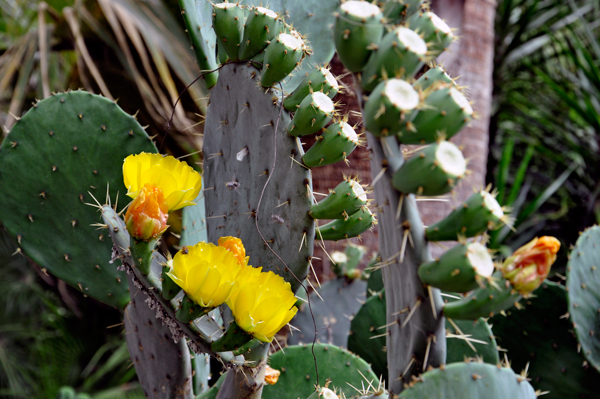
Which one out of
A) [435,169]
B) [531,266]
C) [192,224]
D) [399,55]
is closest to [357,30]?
[399,55]

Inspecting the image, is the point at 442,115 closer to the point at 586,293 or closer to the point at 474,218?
the point at 474,218

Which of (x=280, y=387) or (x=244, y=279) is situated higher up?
(x=244, y=279)

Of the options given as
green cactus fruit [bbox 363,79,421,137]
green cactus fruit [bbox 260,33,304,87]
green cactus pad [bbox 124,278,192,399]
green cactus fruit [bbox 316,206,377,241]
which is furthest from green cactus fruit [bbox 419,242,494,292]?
green cactus pad [bbox 124,278,192,399]

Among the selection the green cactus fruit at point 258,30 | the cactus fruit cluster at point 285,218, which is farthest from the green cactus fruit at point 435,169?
the green cactus fruit at point 258,30

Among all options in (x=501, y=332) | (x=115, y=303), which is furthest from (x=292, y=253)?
(x=501, y=332)

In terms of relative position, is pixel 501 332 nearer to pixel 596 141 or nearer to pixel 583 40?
pixel 596 141

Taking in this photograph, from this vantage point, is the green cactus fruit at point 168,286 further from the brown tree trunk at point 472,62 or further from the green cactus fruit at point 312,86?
the brown tree trunk at point 472,62
